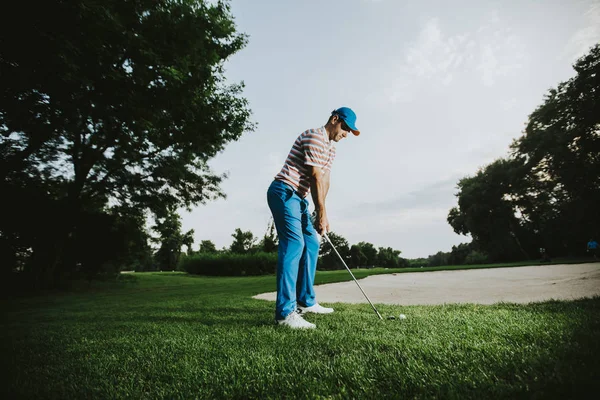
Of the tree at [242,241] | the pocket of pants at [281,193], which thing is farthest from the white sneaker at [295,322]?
the tree at [242,241]

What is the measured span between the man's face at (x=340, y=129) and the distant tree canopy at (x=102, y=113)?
246 inches

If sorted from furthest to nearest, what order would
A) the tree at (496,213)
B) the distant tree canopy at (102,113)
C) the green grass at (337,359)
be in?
the tree at (496,213) < the distant tree canopy at (102,113) < the green grass at (337,359)

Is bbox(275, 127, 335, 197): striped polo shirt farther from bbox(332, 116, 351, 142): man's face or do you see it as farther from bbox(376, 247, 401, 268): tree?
bbox(376, 247, 401, 268): tree

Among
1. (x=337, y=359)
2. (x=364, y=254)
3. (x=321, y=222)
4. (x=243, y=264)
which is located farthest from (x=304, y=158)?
(x=364, y=254)

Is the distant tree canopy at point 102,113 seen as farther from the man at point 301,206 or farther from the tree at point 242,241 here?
the tree at point 242,241

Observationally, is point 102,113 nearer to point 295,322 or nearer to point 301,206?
point 301,206

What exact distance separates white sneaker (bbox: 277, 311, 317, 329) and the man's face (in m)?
2.24

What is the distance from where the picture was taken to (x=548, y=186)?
33562mm

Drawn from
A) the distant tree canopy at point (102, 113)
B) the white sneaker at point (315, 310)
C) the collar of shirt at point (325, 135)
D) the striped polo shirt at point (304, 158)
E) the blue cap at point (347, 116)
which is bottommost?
the white sneaker at point (315, 310)

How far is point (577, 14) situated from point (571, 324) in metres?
9.24

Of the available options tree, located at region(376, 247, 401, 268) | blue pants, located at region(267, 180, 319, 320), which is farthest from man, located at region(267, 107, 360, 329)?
tree, located at region(376, 247, 401, 268)

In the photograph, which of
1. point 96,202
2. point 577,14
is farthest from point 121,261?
point 577,14

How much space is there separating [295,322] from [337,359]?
1.12 meters

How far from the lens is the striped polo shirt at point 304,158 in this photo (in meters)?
3.28
